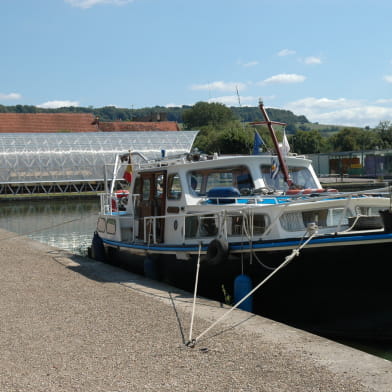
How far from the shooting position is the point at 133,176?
16.6 meters

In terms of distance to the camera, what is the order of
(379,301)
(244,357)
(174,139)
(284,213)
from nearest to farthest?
1. (244,357)
2. (379,301)
3. (284,213)
4. (174,139)

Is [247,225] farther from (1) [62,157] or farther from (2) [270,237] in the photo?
(1) [62,157]

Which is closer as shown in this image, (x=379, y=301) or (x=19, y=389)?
(x=19, y=389)

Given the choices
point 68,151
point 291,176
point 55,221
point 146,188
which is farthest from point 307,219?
point 68,151

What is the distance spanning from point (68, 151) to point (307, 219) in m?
58.7

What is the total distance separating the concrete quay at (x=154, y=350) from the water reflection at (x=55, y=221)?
1218cm

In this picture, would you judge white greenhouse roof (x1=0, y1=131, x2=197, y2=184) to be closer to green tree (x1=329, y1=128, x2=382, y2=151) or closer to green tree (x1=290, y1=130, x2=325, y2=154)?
green tree (x1=290, y1=130, x2=325, y2=154)

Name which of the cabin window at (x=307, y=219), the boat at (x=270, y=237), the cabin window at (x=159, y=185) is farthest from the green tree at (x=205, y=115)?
the cabin window at (x=307, y=219)

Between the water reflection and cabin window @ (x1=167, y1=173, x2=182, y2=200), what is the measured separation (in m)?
9.50

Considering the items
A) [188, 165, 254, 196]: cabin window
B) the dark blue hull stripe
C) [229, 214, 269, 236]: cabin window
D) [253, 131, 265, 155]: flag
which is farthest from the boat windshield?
the dark blue hull stripe

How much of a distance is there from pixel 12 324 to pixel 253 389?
4949 mm

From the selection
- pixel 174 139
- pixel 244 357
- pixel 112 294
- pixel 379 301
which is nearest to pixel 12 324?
pixel 112 294

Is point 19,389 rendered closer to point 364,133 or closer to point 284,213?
point 284,213

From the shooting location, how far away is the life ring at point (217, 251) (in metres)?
12.0
